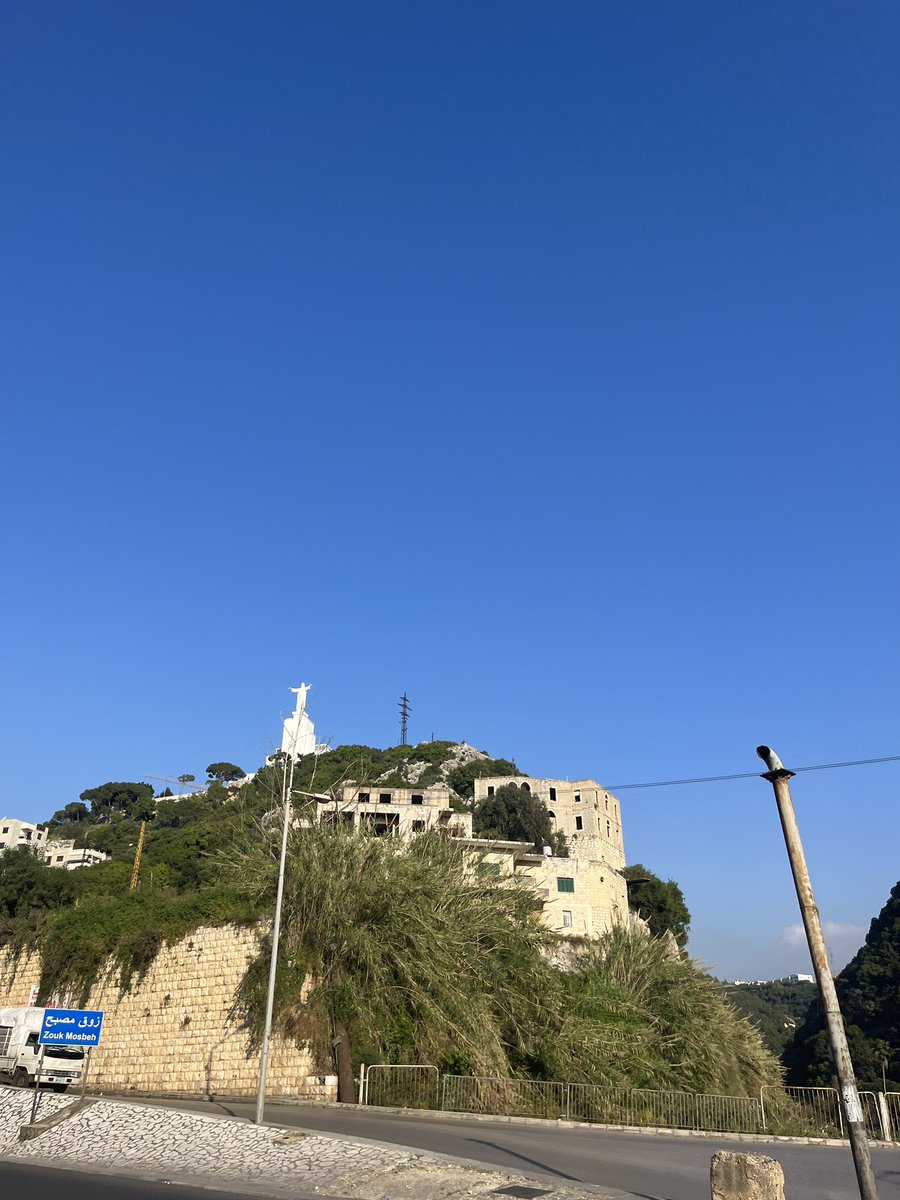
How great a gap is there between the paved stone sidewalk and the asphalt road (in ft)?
4.45

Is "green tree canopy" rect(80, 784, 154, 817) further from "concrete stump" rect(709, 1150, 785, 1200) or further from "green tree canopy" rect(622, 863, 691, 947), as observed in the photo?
"concrete stump" rect(709, 1150, 785, 1200)

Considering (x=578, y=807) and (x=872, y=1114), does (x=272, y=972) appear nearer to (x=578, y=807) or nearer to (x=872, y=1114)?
(x=872, y=1114)

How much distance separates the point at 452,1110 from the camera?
77.0ft

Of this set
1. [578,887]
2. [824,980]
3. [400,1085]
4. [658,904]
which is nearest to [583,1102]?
[400,1085]

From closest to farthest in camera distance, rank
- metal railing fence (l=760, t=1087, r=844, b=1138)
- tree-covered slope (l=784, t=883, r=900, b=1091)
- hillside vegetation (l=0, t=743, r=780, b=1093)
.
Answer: metal railing fence (l=760, t=1087, r=844, b=1138) < hillside vegetation (l=0, t=743, r=780, b=1093) < tree-covered slope (l=784, t=883, r=900, b=1091)

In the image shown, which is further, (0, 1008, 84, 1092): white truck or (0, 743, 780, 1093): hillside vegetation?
(0, 743, 780, 1093): hillside vegetation

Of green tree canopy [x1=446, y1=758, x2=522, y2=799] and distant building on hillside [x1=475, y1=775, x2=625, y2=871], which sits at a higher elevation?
green tree canopy [x1=446, y1=758, x2=522, y2=799]

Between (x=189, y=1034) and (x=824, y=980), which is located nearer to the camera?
(x=824, y=980)

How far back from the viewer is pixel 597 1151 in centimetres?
1675

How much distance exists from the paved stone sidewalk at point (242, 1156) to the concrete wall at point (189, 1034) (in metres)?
8.87

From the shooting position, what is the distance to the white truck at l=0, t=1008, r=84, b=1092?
2459 centimetres

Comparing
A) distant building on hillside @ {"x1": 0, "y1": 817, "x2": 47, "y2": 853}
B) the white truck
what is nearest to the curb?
the white truck

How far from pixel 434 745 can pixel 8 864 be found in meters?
98.0

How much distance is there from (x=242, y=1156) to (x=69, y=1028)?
178 inches
